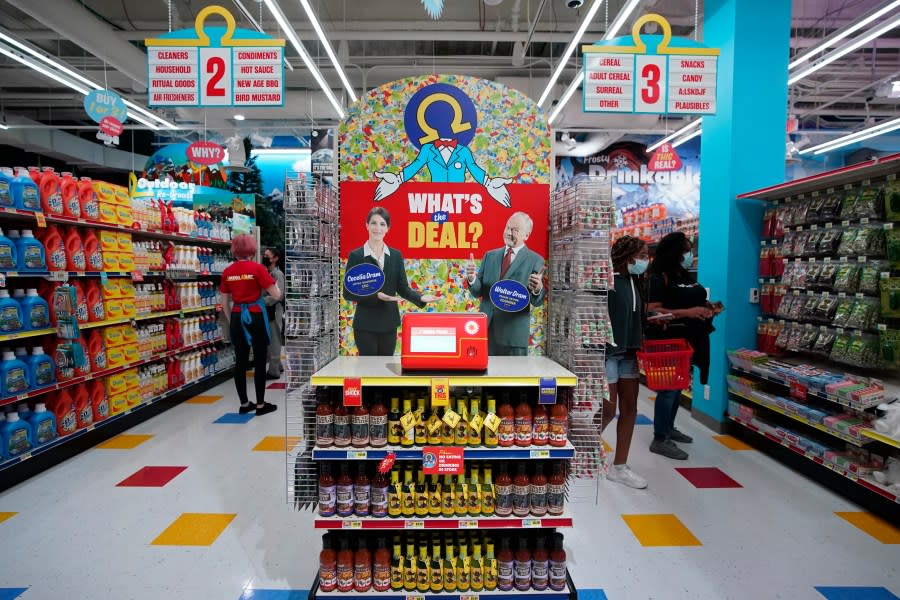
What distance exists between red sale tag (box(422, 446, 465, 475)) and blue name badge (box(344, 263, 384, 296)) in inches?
37.7

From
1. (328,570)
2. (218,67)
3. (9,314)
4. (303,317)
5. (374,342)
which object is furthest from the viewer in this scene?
(218,67)

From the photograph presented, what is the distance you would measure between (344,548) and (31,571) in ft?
6.01

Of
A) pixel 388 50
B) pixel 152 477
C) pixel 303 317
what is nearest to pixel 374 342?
pixel 303 317

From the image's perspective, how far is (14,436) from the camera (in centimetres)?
364

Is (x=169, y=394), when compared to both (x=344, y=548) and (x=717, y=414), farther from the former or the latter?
(x=717, y=414)

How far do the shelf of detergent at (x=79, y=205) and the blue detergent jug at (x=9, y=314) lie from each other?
60 centimetres

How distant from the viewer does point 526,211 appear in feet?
8.96

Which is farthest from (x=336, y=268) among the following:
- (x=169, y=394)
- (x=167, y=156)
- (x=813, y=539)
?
(x=167, y=156)

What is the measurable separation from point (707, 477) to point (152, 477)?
4.23 meters

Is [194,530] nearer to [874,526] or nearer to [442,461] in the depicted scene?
[442,461]

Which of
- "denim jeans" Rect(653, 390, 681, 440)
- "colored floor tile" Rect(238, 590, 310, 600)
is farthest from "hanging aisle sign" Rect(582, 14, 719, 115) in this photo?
"colored floor tile" Rect(238, 590, 310, 600)

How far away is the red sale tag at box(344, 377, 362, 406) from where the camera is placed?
6.62ft

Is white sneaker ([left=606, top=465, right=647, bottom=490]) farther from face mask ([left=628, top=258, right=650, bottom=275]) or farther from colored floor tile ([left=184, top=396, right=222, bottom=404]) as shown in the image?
colored floor tile ([left=184, top=396, right=222, bottom=404])

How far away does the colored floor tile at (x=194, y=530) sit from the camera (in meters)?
2.99
